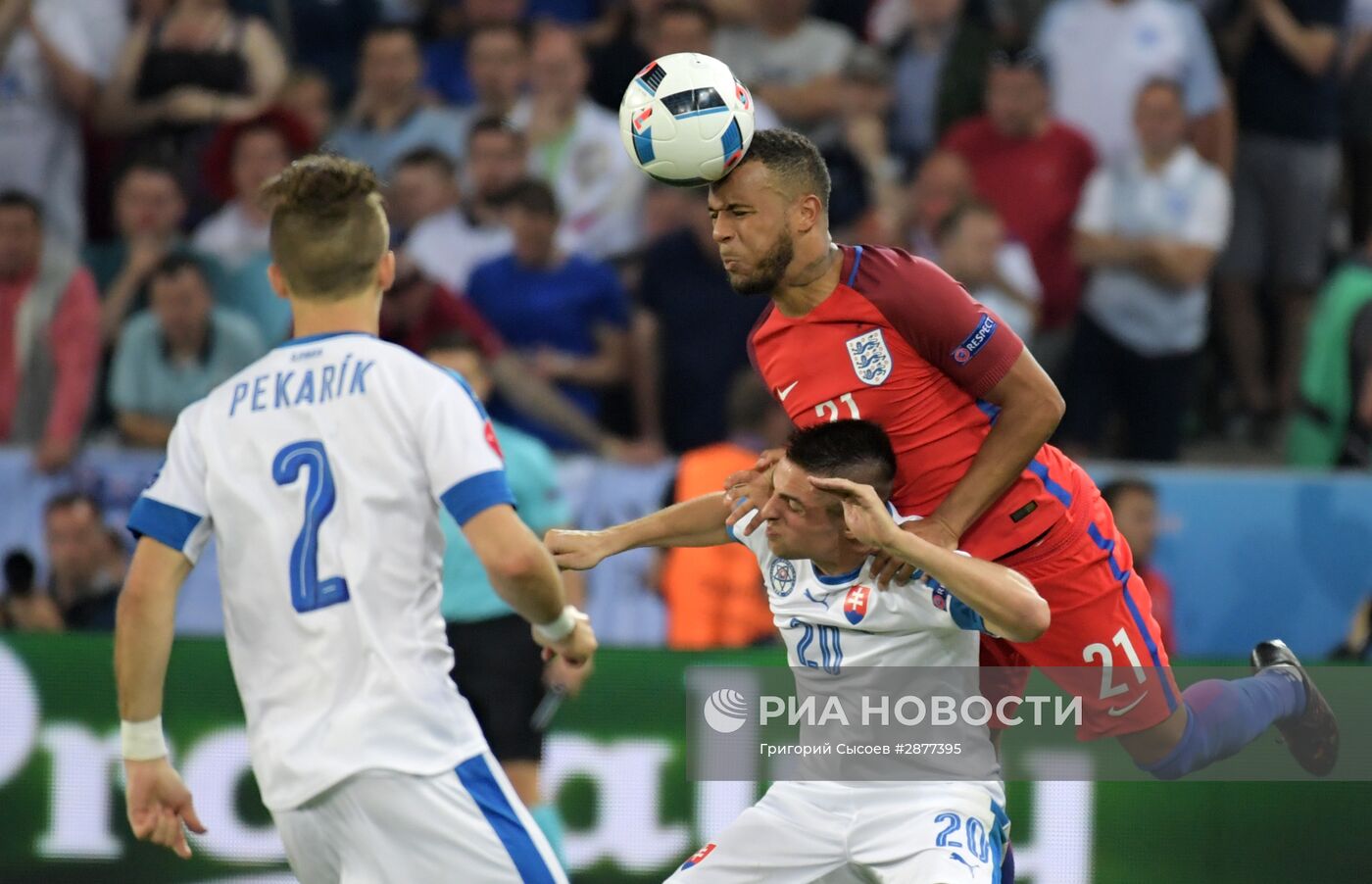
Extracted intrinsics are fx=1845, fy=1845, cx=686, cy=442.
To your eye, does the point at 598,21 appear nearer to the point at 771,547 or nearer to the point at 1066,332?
the point at 1066,332

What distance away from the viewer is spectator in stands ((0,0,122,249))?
10.6m

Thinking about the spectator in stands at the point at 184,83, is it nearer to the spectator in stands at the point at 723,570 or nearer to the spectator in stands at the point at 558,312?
the spectator in stands at the point at 558,312

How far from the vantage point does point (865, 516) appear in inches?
185

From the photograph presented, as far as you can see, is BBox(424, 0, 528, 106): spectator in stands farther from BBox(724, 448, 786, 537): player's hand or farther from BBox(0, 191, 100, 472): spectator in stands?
BBox(724, 448, 786, 537): player's hand

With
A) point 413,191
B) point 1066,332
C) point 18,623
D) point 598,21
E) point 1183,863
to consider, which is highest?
point 598,21

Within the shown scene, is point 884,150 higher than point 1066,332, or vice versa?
point 884,150

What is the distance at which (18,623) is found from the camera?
9.01 m

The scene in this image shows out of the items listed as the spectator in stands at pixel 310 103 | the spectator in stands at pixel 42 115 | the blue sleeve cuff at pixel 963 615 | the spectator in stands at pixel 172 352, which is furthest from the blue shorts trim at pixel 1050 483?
the spectator in stands at pixel 42 115

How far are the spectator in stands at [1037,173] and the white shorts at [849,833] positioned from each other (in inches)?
213


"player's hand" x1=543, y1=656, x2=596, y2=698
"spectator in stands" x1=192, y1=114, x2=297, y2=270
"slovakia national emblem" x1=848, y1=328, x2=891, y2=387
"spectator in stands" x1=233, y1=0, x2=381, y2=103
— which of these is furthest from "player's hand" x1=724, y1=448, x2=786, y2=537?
"spectator in stands" x1=233, y1=0, x2=381, y2=103

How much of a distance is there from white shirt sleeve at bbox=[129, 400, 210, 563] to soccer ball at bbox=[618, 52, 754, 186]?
63.7 inches

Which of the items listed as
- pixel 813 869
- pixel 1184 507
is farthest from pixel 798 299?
pixel 1184 507

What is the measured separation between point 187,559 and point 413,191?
622 cm

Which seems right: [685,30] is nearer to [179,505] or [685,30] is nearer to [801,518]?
[801,518]
